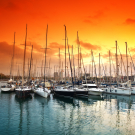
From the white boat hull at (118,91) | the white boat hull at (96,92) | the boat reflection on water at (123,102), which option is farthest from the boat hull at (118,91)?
the white boat hull at (96,92)

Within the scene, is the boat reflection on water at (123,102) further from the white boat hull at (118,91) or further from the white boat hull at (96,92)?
the white boat hull at (118,91)

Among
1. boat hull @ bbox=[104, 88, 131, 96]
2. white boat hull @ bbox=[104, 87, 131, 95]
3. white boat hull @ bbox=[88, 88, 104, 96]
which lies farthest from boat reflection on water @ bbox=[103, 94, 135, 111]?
white boat hull @ bbox=[104, 87, 131, 95]

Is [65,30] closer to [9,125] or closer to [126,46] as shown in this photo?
[126,46]

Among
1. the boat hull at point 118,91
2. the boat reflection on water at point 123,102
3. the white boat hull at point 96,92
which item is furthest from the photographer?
the boat hull at point 118,91

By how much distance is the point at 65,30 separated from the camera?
39562 mm

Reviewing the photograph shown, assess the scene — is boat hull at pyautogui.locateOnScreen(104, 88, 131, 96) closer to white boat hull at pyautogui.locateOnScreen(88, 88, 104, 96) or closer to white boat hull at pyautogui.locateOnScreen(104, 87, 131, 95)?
white boat hull at pyautogui.locateOnScreen(104, 87, 131, 95)

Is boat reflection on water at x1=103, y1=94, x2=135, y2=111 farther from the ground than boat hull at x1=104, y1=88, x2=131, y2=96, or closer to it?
closer to it

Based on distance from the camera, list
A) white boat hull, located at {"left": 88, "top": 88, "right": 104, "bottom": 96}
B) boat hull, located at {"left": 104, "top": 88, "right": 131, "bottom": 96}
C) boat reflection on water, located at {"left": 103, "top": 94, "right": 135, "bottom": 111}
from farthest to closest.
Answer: boat hull, located at {"left": 104, "top": 88, "right": 131, "bottom": 96} < white boat hull, located at {"left": 88, "top": 88, "right": 104, "bottom": 96} < boat reflection on water, located at {"left": 103, "top": 94, "right": 135, "bottom": 111}

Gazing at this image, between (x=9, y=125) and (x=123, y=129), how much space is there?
13210mm

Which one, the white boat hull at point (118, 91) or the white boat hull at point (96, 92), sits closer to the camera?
the white boat hull at point (96, 92)

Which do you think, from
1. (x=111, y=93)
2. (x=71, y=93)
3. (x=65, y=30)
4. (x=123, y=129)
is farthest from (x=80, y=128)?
(x=111, y=93)

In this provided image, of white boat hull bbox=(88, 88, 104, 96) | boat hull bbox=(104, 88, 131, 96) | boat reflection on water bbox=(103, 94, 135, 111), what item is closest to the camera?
boat reflection on water bbox=(103, 94, 135, 111)

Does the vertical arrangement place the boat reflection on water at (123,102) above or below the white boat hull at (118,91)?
below

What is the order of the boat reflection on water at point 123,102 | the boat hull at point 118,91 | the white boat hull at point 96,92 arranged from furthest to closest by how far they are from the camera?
1. the boat hull at point 118,91
2. the white boat hull at point 96,92
3. the boat reflection on water at point 123,102
